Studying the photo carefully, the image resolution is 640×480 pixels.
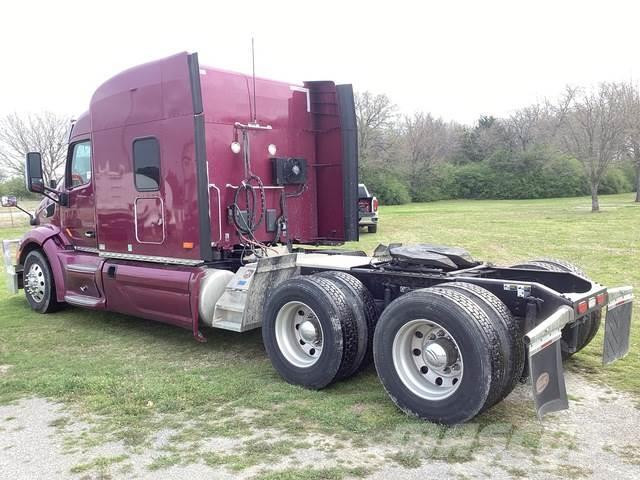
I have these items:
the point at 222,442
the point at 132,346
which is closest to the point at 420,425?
the point at 222,442

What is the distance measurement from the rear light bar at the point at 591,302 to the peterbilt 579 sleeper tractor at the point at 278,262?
0.9 inches

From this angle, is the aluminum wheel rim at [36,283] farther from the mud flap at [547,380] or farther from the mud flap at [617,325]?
the mud flap at [617,325]

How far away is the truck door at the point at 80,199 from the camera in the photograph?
7.69m

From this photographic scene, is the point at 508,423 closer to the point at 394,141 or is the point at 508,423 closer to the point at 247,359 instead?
the point at 247,359

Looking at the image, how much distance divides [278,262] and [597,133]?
2570 cm

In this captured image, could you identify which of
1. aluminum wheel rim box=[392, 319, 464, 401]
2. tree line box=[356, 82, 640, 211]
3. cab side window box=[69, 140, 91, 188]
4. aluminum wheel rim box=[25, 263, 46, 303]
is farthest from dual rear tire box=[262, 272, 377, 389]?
tree line box=[356, 82, 640, 211]

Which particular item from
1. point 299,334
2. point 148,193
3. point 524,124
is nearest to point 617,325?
point 299,334

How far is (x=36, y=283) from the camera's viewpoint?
332 inches

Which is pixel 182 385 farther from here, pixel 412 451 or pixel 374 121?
pixel 374 121

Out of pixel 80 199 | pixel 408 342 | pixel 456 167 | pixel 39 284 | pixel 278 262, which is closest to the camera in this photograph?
pixel 408 342

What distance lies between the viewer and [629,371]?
525cm

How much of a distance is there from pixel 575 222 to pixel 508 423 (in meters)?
18.3

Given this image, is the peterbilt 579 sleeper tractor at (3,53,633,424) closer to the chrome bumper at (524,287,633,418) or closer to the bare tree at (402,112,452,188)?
the chrome bumper at (524,287,633,418)

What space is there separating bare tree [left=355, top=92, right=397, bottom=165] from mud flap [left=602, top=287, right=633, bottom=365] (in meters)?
44.1
